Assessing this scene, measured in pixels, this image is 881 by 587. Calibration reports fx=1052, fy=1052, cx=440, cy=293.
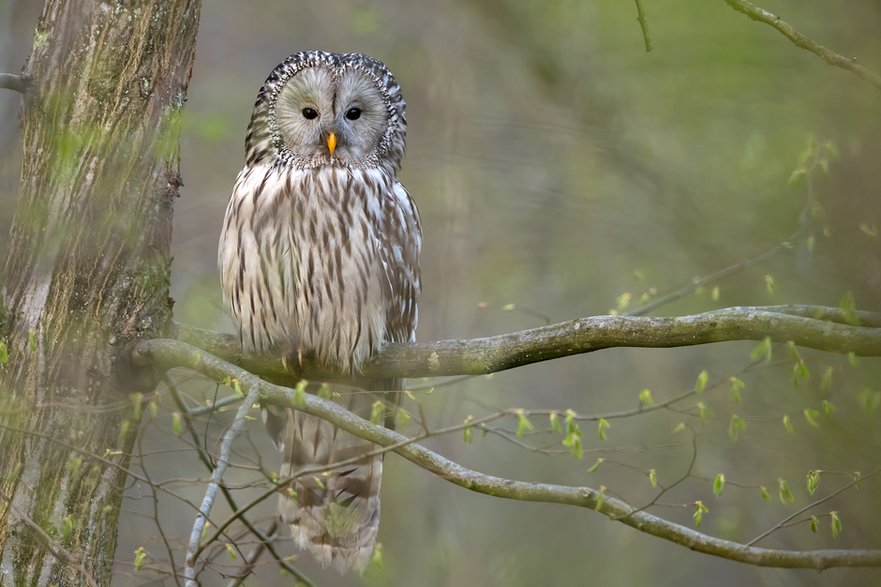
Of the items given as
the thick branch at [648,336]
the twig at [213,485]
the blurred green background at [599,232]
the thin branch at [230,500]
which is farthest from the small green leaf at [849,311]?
the thin branch at [230,500]

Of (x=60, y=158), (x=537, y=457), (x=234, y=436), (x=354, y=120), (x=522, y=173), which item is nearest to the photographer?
(x=234, y=436)

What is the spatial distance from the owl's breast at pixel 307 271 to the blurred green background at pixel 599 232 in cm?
35

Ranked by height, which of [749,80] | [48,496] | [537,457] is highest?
[749,80]

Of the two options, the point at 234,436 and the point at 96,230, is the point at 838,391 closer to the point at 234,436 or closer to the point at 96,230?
the point at 234,436

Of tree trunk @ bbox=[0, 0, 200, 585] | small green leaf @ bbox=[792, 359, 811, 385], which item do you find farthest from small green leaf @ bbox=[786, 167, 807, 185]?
tree trunk @ bbox=[0, 0, 200, 585]

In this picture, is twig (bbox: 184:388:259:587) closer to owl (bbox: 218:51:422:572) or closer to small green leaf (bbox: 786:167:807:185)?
owl (bbox: 218:51:422:572)

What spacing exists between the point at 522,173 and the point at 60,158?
3496mm

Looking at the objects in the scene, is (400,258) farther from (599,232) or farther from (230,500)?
(599,232)

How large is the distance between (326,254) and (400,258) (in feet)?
1.19

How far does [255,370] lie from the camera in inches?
Answer: 154

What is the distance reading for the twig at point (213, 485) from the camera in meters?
2.56

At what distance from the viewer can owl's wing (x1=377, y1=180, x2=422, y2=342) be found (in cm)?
436

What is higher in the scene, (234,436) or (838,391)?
(838,391)

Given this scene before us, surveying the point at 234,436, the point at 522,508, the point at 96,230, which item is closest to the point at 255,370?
the point at 96,230
